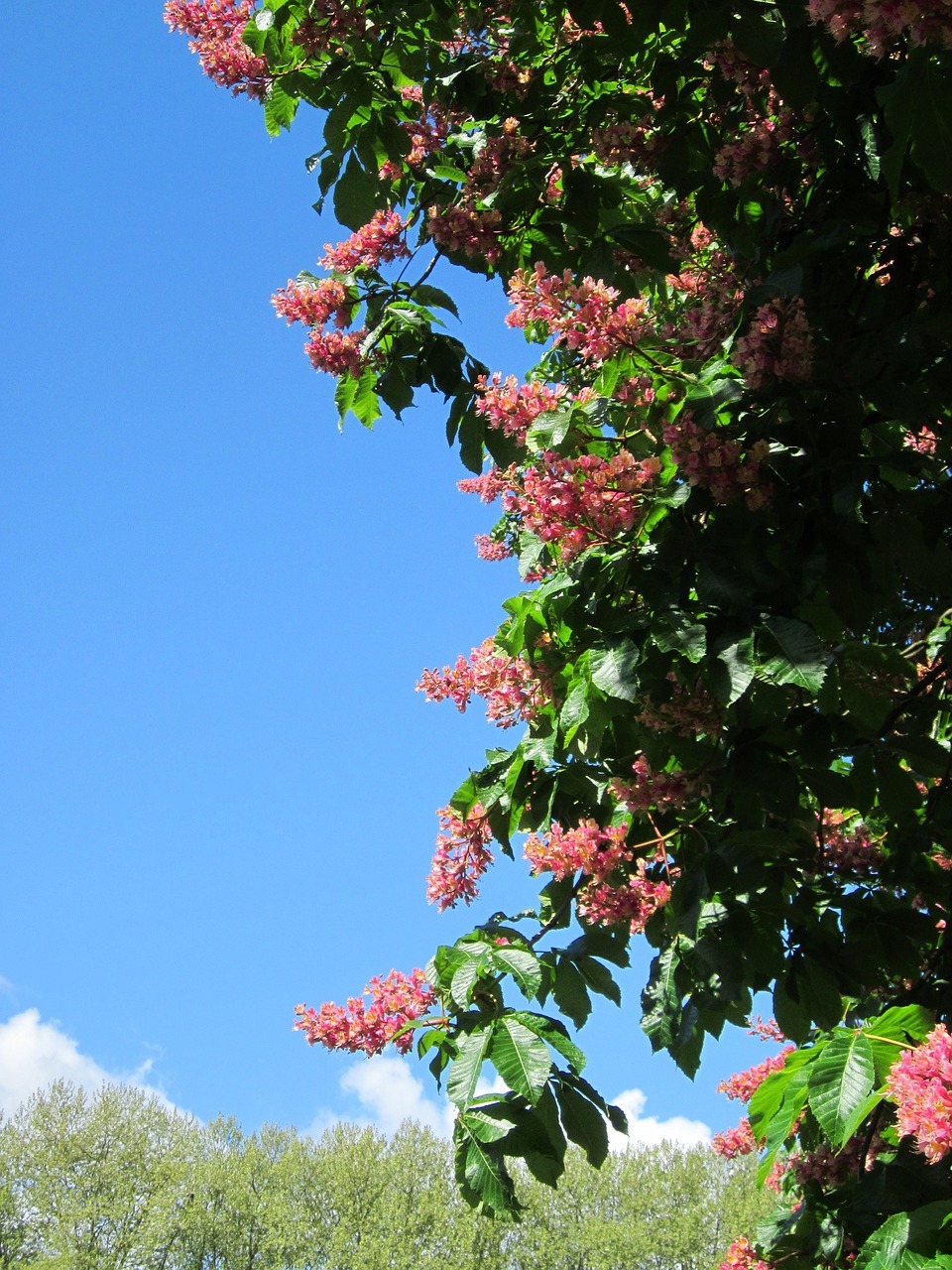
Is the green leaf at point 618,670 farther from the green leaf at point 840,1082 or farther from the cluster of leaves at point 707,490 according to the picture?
the green leaf at point 840,1082

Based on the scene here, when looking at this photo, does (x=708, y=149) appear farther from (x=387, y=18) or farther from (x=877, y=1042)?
(x=877, y=1042)

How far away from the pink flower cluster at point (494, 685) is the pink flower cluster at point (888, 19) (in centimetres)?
173

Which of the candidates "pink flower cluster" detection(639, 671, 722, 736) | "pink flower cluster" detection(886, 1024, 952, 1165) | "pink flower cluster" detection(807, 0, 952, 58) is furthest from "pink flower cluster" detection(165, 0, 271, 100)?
"pink flower cluster" detection(886, 1024, 952, 1165)

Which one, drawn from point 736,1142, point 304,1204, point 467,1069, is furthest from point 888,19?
point 304,1204

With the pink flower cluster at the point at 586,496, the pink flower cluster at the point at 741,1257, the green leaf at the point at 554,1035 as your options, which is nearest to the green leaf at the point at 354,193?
the pink flower cluster at the point at 586,496

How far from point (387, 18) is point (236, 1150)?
29.1 meters

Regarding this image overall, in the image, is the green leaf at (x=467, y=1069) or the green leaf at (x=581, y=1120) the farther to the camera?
the green leaf at (x=581, y=1120)

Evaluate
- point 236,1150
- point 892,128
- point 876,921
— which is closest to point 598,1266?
point 236,1150

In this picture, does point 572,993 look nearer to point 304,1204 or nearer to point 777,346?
point 777,346

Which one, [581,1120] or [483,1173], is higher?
[581,1120]

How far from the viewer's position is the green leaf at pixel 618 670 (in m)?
2.60

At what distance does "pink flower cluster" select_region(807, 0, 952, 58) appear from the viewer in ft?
6.63

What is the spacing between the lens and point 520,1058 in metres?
2.59

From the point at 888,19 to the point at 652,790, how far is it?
1.76m
